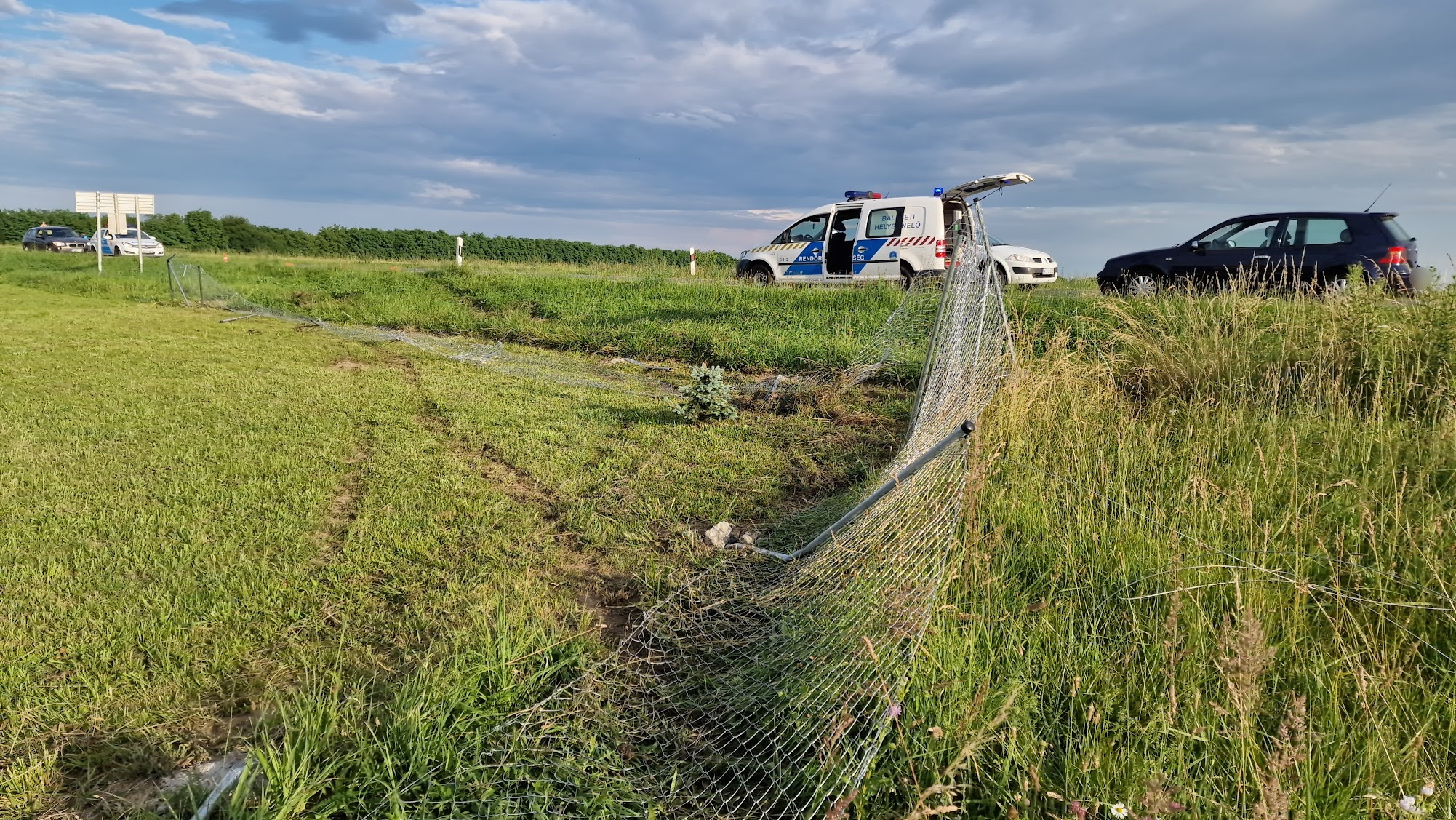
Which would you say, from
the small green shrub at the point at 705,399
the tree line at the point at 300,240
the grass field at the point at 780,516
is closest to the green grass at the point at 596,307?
the small green shrub at the point at 705,399

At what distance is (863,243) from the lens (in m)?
13.7

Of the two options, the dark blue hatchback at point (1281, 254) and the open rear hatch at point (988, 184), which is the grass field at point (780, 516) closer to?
the open rear hatch at point (988, 184)

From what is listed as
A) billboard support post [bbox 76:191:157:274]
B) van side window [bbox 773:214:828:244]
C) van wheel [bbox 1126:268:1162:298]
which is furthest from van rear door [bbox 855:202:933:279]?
billboard support post [bbox 76:191:157:274]

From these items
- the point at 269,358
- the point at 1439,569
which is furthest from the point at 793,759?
the point at 269,358

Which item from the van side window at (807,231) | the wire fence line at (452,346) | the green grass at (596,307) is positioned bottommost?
the wire fence line at (452,346)

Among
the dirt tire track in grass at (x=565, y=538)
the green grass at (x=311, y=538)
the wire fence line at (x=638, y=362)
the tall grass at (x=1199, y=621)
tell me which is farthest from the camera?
the wire fence line at (x=638, y=362)

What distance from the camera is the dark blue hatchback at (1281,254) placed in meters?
9.59

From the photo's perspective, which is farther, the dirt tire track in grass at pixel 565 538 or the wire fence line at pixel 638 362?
the wire fence line at pixel 638 362

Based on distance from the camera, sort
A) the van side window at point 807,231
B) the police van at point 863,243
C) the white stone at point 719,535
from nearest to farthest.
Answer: the white stone at point 719,535 < the police van at point 863,243 < the van side window at point 807,231

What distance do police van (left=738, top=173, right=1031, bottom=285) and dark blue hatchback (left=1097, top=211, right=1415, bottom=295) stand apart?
9.45ft

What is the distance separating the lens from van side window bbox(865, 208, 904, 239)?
13.4 metres

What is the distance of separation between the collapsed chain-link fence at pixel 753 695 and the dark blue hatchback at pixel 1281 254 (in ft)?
23.8

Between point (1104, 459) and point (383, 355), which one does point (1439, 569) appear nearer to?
point (1104, 459)

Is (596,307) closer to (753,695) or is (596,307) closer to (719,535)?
(719,535)
